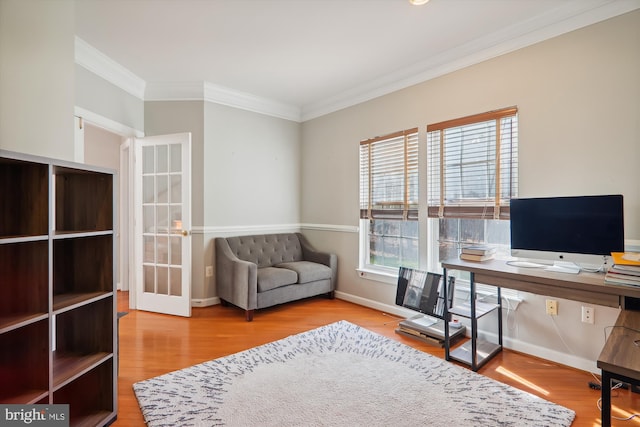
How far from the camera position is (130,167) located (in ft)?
12.3

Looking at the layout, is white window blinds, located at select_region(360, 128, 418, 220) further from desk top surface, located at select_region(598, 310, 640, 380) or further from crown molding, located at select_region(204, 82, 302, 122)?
desk top surface, located at select_region(598, 310, 640, 380)

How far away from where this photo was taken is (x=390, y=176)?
3658mm

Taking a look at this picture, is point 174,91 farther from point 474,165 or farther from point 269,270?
point 474,165

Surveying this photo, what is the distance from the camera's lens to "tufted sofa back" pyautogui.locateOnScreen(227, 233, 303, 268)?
13.2 feet

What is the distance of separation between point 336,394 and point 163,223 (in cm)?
271

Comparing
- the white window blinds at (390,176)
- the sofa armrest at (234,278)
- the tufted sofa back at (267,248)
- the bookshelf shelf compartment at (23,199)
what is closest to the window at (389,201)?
the white window blinds at (390,176)

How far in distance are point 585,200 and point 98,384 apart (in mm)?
3218

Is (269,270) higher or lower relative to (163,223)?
lower

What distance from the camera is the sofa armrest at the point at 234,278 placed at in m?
3.42

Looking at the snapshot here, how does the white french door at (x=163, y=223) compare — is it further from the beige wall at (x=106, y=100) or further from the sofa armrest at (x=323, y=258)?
the sofa armrest at (x=323, y=258)

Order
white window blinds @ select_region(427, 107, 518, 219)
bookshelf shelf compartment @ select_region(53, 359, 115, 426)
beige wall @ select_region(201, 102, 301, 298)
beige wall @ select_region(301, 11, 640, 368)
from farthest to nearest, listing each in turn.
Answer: beige wall @ select_region(201, 102, 301, 298) < white window blinds @ select_region(427, 107, 518, 219) < beige wall @ select_region(301, 11, 640, 368) < bookshelf shelf compartment @ select_region(53, 359, 115, 426)

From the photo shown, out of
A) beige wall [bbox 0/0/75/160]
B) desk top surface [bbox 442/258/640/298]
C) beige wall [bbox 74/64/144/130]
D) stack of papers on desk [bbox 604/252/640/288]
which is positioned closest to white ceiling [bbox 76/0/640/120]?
beige wall [bbox 74/64/144/130]

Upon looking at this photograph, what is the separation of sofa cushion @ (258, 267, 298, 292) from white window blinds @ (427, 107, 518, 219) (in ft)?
5.55

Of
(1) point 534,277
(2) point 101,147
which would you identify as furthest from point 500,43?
(2) point 101,147
